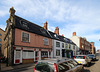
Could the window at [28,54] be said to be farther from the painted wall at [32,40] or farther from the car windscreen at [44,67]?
the car windscreen at [44,67]

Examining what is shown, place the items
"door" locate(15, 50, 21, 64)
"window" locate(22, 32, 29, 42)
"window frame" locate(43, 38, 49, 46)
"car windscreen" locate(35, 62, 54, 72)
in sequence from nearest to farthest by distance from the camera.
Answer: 1. "car windscreen" locate(35, 62, 54, 72)
2. "door" locate(15, 50, 21, 64)
3. "window" locate(22, 32, 29, 42)
4. "window frame" locate(43, 38, 49, 46)

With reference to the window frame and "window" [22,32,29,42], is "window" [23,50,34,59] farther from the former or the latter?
the window frame

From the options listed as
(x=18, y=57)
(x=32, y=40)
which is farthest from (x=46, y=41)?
(x=18, y=57)

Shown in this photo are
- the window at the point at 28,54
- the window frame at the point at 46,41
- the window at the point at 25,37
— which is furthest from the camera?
the window frame at the point at 46,41

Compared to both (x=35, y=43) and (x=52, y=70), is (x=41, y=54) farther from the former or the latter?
(x=52, y=70)

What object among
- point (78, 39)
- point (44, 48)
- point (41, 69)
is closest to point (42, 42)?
point (44, 48)

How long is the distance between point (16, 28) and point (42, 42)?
761cm

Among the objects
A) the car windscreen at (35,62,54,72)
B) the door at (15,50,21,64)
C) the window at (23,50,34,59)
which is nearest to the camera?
the car windscreen at (35,62,54,72)

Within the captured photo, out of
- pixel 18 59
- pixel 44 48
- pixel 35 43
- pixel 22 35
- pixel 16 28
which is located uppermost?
pixel 16 28

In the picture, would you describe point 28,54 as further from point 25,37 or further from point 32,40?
point 25,37

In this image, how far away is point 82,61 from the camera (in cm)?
1113

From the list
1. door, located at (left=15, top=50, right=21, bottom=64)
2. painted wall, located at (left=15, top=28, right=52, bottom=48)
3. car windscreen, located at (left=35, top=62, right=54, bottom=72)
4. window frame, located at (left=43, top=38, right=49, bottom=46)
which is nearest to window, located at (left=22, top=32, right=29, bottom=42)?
painted wall, located at (left=15, top=28, right=52, bottom=48)

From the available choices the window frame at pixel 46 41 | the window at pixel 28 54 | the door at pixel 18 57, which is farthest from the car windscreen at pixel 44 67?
the window frame at pixel 46 41

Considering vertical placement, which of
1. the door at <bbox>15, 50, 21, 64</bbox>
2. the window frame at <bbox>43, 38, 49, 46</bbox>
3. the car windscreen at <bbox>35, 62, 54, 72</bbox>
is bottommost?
the door at <bbox>15, 50, 21, 64</bbox>
